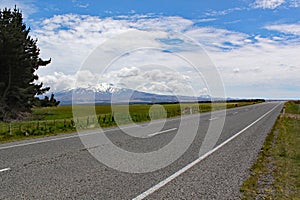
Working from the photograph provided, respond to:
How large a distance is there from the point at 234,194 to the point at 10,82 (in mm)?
33450

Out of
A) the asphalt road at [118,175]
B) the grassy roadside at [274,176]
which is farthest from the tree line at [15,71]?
the grassy roadside at [274,176]

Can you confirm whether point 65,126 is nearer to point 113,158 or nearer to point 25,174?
point 113,158

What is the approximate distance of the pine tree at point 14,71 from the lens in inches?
1268

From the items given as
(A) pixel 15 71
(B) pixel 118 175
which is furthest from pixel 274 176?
(A) pixel 15 71

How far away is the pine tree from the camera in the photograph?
106ft

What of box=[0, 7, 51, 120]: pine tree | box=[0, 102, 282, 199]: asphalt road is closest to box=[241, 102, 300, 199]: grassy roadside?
box=[0, 102, 282, 199]: asphalt road

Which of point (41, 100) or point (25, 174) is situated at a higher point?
point (41, 100)

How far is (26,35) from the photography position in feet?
128

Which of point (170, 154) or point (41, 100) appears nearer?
Result: point (170, 154)

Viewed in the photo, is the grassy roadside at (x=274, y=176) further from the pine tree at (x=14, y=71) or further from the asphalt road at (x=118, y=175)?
the pine tree at (x=14, y=71)

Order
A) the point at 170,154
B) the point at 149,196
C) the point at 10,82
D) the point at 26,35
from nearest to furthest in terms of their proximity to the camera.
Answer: the point at 149,196 < the point at 170,154 < the point at 10,82 < the point at 26,35

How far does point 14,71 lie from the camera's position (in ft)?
113

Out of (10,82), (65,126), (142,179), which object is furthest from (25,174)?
(10,82)

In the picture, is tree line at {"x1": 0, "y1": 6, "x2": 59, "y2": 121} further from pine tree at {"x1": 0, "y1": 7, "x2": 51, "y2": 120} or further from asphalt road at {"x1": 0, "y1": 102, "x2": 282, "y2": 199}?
asphalt road at {"x1": 0, "y1": 102, "x2": 282, "y2": 199}
